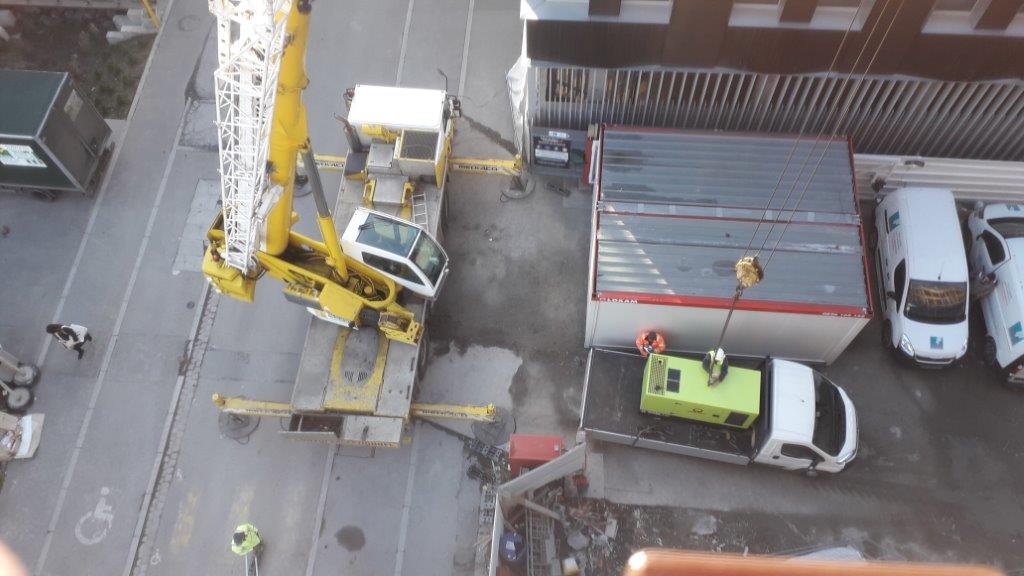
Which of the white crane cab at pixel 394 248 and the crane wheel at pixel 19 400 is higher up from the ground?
the white crane cab at pixel 394 248

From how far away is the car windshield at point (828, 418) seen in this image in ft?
45.1

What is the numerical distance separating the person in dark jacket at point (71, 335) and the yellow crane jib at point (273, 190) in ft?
16.3

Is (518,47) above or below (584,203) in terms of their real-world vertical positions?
above

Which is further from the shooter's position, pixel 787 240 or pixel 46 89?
pixel 46 89

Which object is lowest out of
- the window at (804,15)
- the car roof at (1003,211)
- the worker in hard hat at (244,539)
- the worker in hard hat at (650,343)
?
the worker in hard hat at (244,539)

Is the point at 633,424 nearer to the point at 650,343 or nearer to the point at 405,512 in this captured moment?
the point at 650,343

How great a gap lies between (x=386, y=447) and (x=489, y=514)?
8.85 feet

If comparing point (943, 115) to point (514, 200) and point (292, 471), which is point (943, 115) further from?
point (292, 471)

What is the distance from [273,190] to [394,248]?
287 centimetres

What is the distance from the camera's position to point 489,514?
14.3 metres

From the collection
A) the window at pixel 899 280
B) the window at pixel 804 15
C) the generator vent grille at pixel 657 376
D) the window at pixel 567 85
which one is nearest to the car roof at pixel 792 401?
the generator vent grille at pixel 657 376

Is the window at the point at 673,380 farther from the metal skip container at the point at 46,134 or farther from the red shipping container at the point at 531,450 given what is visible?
the metal skip container at the point at 46,134

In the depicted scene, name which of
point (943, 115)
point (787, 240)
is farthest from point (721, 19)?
point (943, 115)

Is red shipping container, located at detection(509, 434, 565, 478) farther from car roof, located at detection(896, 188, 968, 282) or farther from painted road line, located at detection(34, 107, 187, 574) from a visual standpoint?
painted road line, located at detection(34, 107, 187, 574)
